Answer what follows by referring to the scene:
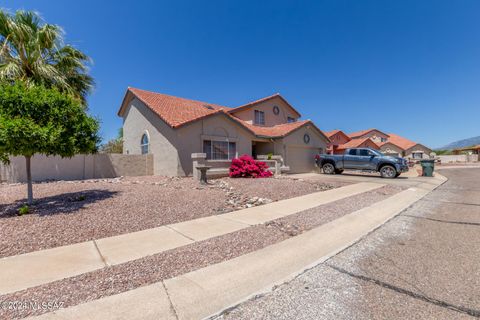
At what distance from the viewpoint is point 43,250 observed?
4.20 metres

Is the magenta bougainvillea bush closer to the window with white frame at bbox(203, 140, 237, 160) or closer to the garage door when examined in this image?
the window with white frame at bbox(203, 140, 237, 160)

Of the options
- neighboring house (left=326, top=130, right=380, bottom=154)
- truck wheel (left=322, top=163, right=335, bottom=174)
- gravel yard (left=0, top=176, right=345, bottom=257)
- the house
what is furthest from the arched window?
neighboring house (left=326, top=130, right=380, bottom=154)

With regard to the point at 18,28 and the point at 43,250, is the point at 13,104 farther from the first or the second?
the point at 18,28

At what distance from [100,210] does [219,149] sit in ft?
31.8

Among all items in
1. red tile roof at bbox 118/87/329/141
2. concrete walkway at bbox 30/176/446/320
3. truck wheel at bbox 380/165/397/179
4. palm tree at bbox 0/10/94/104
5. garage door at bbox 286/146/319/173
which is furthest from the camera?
garage door at bbox 286/146/319/173

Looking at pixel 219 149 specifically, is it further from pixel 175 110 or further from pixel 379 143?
pixel 379 143

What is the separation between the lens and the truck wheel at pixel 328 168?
18.5 meters

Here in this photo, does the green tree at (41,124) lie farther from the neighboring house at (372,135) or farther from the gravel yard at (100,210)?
the neighboring house at (372,135)

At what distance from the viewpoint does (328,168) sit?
61.4ft

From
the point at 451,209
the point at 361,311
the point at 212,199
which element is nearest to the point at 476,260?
the point at 361,311

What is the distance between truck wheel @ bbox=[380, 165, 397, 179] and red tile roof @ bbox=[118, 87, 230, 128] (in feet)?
40.4

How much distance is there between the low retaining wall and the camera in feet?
40.1

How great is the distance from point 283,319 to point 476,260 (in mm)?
3954

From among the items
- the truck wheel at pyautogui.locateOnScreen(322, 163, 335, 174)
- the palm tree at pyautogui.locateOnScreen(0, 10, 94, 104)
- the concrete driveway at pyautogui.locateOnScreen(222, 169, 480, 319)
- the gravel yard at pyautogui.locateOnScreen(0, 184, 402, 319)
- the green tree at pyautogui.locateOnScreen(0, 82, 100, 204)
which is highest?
the palm tree at pyautogui.locateOnScreen(0, 10, 94, 104)
